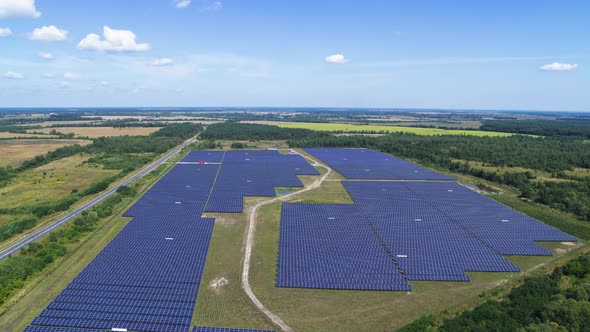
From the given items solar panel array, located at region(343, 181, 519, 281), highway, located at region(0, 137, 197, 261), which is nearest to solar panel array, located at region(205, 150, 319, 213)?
solar panel array, located at region(343, 181, 519, 281)

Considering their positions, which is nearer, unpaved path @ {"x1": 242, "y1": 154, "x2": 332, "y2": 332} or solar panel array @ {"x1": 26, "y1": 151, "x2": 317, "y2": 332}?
solar panel array @ {"x1": 26, "y1": 151, "x2": 317, "y2": 332}

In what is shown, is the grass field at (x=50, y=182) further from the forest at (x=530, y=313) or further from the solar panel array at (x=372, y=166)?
the forest at (x=530, y=313)

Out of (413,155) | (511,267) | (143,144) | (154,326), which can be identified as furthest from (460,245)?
(143,144)

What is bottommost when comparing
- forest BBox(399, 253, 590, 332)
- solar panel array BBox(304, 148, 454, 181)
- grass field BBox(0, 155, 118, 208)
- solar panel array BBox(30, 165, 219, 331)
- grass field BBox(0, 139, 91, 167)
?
solar panel array BBox(30, 165, 219, 331)

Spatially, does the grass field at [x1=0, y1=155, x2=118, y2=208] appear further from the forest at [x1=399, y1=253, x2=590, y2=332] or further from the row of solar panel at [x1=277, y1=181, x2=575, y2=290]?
the forest at [x1=399, y1=253, x2=590, y2=332]

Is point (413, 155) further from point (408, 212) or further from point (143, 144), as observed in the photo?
point (143, 144)

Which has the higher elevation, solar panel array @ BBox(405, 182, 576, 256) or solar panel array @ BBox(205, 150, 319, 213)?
solar panel array @ BBox(205, 150, 319, 213)

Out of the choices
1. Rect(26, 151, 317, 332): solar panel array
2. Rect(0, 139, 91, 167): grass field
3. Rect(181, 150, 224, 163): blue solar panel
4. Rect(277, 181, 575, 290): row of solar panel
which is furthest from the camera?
Rect(181, 150, 224, 163): blue solar panel
